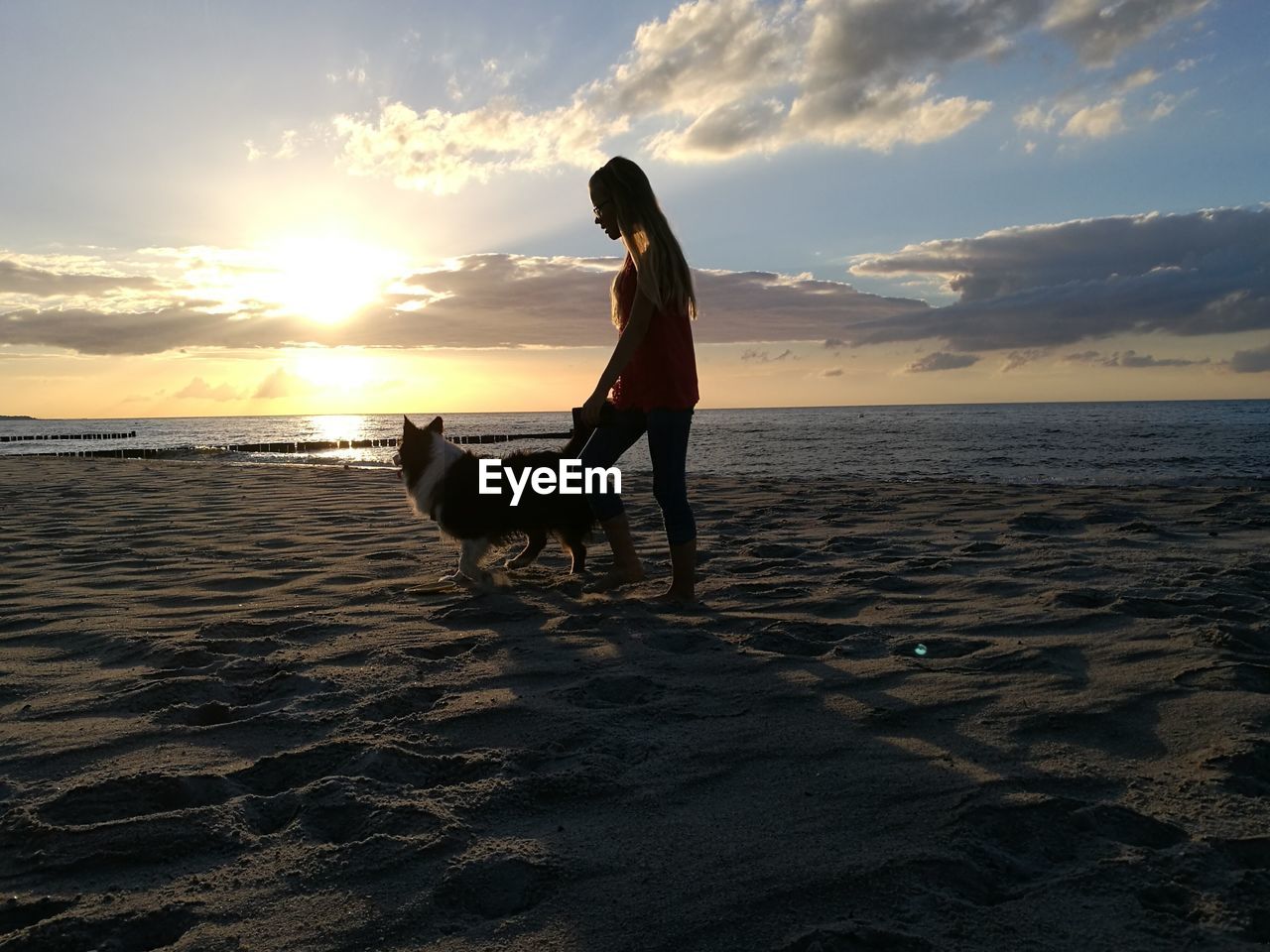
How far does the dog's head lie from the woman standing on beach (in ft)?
4.61

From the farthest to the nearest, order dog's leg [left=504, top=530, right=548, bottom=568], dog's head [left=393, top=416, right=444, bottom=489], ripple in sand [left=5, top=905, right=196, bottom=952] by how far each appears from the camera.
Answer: dog's leg [left=504, top=530, right=548, bottom=568] → dog's head [left=393, top=416, right=444, bottom=489] → ripple in sand [left=5, top=905, right=196, bottom=952]

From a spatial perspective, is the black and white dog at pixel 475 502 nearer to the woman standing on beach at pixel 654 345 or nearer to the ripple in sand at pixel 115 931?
the woman standing on beach at pixel 654 345

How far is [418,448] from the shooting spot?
215 inches

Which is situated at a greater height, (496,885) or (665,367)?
(665,367)

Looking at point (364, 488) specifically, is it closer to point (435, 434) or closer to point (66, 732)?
point (435, 434)

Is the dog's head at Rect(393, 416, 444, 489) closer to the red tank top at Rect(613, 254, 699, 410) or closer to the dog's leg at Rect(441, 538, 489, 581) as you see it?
the dog's leg at Rect(441, 538, 489, 581)

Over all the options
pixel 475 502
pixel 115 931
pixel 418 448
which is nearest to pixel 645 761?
pixel 115 931

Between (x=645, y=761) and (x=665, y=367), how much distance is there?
7.85ft

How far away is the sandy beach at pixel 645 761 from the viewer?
5.54 ft

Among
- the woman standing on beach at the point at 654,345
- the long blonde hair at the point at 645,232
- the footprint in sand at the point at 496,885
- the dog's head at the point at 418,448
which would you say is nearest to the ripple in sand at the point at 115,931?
the footprint in sand at the point at 496,885

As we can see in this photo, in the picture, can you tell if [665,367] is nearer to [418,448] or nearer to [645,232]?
[645,232]

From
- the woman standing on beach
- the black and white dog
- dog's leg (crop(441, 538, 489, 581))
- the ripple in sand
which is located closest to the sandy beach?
the ripple in sand

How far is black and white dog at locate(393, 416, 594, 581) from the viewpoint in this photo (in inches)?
203

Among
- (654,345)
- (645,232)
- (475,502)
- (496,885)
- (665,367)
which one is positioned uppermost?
(645,232)
